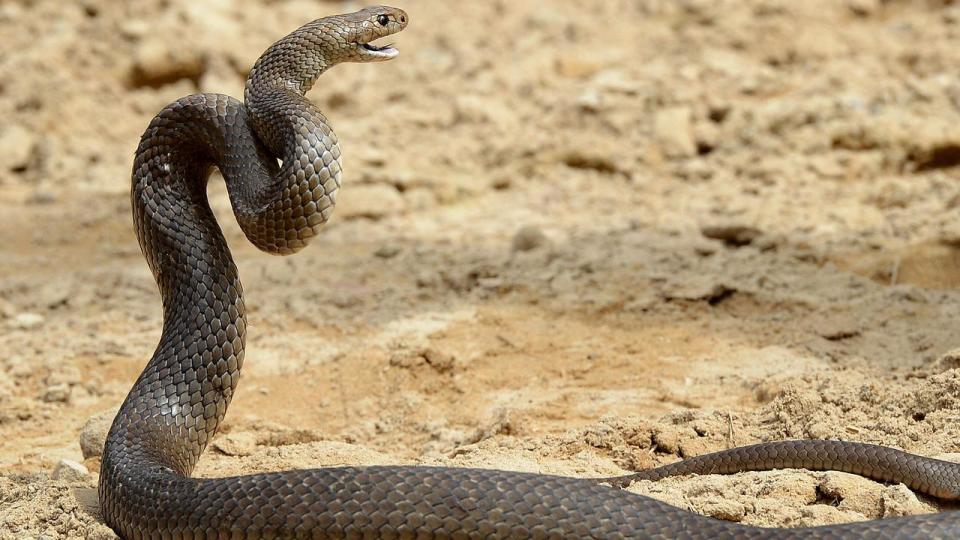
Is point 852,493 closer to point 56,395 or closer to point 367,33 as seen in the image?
point 367,33

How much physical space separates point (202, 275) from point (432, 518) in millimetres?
1761

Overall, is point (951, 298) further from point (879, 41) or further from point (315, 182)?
point (879, 41)

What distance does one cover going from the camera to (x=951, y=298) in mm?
6734

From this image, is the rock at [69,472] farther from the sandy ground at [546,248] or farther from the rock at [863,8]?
the rock at [863,8]

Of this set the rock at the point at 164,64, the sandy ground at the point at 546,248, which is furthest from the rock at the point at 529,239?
the rock at the point at 164,64

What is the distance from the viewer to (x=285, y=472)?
4164 mm

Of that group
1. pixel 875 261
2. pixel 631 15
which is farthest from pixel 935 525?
pixel 631 15

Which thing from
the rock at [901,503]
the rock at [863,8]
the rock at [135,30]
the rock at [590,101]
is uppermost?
the rock at [863,8]

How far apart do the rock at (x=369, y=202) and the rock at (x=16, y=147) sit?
11.8 feet

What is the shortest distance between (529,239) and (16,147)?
587 centimetres

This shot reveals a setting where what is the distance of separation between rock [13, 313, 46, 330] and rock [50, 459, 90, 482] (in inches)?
105

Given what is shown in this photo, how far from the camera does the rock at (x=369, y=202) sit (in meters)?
9.64

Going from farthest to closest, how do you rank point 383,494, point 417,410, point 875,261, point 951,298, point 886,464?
1. point 875,261
2. point 951,298
3. point 417,410
4. point 886,464
5. point 383,494

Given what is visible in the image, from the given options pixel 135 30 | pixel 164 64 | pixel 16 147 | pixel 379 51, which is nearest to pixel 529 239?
pixel 379 51
